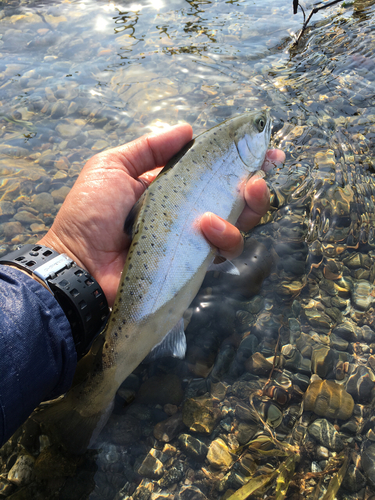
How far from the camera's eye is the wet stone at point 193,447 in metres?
2.67

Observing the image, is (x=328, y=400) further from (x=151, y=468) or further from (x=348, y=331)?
(x=151, y=468)

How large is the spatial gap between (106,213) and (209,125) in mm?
3045

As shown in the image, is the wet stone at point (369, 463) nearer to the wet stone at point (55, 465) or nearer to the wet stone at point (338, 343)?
the wet stone at point (338, 343)

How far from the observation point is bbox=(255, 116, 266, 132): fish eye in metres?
3.72

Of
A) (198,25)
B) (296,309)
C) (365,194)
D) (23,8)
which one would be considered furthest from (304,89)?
(23,8)

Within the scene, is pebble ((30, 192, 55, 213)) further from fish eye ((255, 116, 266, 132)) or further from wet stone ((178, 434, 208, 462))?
wet stone ((178, 434, 208, 462))

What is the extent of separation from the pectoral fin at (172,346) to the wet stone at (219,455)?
76 cm

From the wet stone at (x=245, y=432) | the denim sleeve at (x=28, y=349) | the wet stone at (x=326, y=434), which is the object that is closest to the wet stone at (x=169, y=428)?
the wet stone at (x=245, y=432)

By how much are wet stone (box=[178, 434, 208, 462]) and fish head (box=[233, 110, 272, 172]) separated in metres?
2.73

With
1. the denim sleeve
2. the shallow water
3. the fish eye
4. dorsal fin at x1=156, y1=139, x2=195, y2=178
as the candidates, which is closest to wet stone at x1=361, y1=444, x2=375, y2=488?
the shallow water

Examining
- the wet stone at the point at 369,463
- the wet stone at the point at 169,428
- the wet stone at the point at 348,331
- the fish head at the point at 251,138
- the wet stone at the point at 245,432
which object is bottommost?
the wet stone at the point at 369,463

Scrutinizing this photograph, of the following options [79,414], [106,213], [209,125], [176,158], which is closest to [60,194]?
[106,213]

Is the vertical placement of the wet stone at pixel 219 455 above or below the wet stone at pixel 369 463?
above

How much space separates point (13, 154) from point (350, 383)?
5739mm
